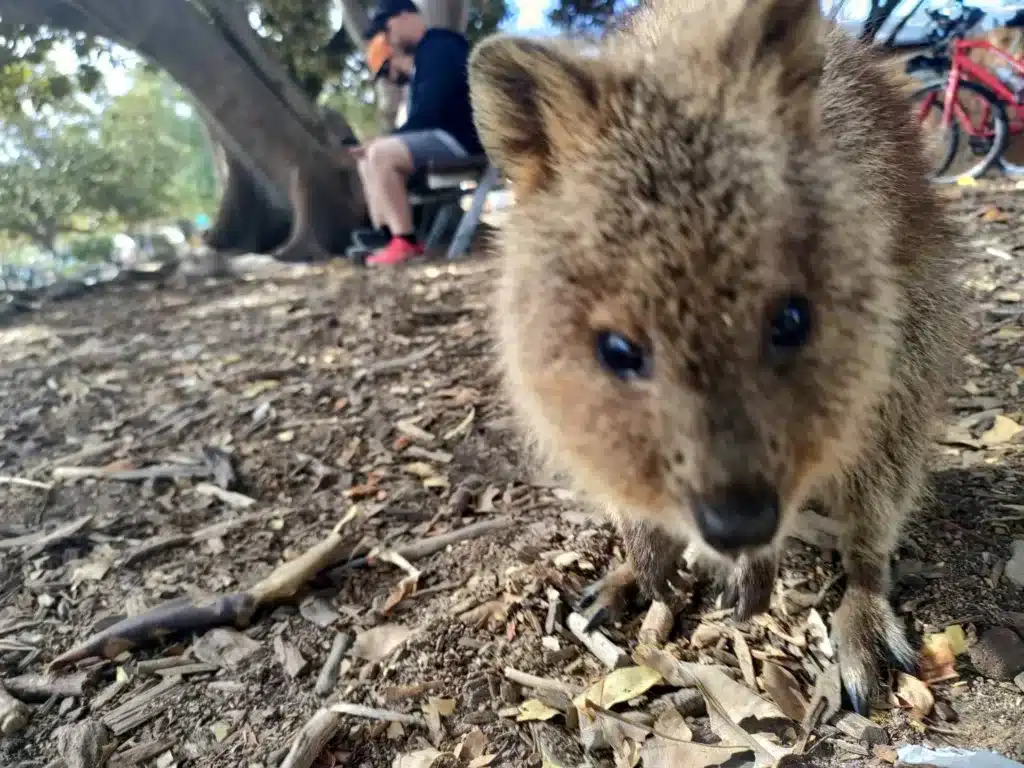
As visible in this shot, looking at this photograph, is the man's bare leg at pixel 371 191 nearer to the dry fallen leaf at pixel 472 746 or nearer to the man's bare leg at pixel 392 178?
the man's bare leg at pixel 392 178

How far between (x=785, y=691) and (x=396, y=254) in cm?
640

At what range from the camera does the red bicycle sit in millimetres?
6898

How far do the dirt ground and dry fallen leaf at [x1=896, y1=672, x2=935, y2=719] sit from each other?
2cm

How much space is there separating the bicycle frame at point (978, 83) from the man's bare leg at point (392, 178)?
17.4 feet

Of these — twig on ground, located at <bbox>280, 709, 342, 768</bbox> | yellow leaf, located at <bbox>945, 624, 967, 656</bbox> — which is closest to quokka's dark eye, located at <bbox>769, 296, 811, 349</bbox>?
yellow leaf, located at <bbox>945, 624, 967, 656</bbox>

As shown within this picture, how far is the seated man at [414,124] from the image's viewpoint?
7484 millimetres

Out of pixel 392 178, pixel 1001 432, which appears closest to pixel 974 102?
pixel 1001 432

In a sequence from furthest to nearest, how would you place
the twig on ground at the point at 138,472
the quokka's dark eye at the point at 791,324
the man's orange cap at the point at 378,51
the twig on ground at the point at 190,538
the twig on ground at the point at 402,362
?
the man's orange cap at the point at 378,51, the twig on ground at the point at 402,362, the twig on ground at the point at 138,472, the twig on ground at the point at 190,538, the quokka's dark eye at the point at 791,324

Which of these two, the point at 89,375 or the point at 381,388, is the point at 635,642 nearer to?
the point at 381,388

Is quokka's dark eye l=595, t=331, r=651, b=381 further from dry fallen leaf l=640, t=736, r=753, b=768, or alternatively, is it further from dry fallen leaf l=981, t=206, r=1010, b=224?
dry fallen leaf l=981, t=206, r=1010, b=224

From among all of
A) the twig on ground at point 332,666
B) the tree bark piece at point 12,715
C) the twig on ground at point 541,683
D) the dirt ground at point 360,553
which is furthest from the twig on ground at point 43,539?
the twig on ground at point 541,683

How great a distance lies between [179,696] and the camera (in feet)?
7.27

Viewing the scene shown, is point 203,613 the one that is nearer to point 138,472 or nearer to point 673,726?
point 138,472

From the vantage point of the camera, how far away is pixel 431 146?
7.68 metres
